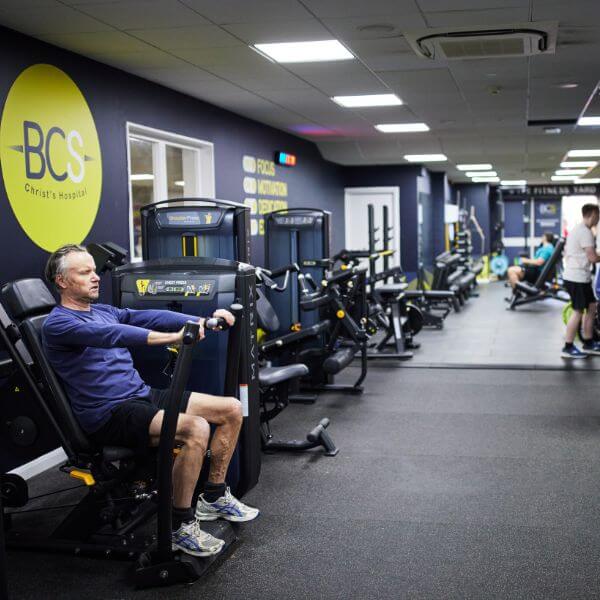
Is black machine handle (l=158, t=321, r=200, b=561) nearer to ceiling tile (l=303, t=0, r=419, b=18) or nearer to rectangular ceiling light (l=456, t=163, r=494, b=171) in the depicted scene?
ceiling tile (l=303, t=0, r=419, b=18)

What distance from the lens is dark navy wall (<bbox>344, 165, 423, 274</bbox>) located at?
12.5m

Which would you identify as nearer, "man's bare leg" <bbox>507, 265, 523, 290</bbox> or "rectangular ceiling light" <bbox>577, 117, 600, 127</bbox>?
"rectangular ceiling light" <bbox>577, 117, 600, 127</bbox>

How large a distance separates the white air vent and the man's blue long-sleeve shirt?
7.86 feet

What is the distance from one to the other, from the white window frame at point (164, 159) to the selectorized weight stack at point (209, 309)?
6.95 feet

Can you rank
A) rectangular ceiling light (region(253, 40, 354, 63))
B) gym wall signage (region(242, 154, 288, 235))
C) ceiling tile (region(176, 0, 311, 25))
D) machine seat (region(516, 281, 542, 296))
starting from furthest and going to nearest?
machine seat (region(516, 281, 542, 296)) → gym wall signage (region(242, 154, 288, 235)) → rectangular ceiling light (region(253, 40, 354, 63)) → ceiling tile (region(176, 0, 311, 25))

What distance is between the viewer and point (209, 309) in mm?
3393

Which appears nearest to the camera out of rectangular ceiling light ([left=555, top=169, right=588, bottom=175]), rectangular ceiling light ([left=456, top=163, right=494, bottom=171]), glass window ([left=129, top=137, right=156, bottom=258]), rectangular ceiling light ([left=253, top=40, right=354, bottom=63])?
rectangular ceiling light ([left=253, top=40, right=354, bottom=63])

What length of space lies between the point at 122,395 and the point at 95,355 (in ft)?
0.62

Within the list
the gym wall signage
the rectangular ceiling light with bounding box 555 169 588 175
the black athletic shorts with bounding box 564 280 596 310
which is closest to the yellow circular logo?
the gym wall signage

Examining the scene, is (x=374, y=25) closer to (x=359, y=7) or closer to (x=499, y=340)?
(x=359, y=7)

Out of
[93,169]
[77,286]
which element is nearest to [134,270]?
[77,286]

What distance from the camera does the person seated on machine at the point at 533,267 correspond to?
12.4 m

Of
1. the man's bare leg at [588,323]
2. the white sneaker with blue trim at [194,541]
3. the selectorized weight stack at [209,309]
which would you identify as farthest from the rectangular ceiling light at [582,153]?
the white sneaker with blue trim at [194,541]

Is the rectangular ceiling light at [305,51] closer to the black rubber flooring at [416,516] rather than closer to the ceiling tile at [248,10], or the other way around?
the ceiling tile at [248,10]
